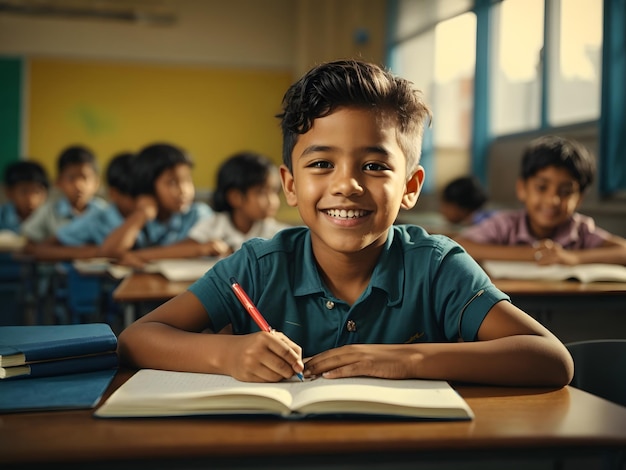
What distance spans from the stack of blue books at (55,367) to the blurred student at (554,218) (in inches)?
73.1

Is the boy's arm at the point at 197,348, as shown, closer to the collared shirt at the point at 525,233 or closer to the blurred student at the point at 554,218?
the blurred student at the point at 554,218

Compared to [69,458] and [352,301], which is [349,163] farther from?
[69,458]

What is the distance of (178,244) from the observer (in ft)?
9.94

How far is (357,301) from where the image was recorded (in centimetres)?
127

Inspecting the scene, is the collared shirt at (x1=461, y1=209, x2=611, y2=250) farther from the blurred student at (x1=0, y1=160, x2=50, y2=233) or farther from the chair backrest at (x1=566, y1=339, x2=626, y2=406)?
the blurred student at (x1=0, y1=160, x2=50, y2=233)

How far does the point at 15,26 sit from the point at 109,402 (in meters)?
7.06

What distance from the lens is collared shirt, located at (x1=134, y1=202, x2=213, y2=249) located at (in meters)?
3.41

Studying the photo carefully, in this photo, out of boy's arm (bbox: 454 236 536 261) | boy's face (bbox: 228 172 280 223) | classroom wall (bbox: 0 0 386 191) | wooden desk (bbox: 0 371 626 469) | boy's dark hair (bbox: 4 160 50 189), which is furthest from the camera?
classroom wall (bbox: 0 0 386 191)

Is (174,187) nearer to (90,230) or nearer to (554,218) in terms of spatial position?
(90,230)


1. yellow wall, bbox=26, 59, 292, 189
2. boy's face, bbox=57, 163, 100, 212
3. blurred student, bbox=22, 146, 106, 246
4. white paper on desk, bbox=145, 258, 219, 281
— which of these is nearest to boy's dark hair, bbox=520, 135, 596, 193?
white paper on desk, bbox=145, 258, 219, 281

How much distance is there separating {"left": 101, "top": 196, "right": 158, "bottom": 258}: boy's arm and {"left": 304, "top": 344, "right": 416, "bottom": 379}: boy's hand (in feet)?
7.57

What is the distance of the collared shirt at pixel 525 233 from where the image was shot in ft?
9.08

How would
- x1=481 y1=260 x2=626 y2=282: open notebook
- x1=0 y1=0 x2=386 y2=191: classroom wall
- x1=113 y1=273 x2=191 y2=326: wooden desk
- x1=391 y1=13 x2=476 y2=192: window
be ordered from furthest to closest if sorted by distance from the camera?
1. x1=0 y1=0 x2=386 y2=191: classroom wall
2. x1=391 y1=13 x2=476 y2=192: window
3. x1=481 y1=260 x2=626 y2=282: open notebook
4. x1=113 y1=273 x2=191 y2=326: wooden desk

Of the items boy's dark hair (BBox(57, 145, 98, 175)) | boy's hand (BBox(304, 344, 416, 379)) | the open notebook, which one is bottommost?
boy's hand (BBox(304, 344, 416, 379))
